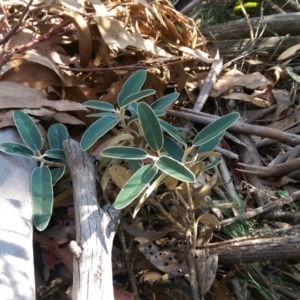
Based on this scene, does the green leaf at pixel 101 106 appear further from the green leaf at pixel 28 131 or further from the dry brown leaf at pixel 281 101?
the dry brown leaf at pixel 281 101

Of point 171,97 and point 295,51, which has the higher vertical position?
point 171,97

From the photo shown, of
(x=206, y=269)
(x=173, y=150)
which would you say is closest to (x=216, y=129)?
(x=173, y=150)

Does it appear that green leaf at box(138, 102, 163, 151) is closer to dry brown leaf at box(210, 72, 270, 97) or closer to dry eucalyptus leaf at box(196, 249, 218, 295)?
dry eucalyptus leaf at box(196, 249, 218, 295)

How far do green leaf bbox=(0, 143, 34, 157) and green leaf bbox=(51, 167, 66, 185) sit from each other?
0.07m

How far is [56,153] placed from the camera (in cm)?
123

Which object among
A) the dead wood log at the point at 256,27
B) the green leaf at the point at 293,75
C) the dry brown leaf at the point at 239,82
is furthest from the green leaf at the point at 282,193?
the dead wood log at the point at 256,27

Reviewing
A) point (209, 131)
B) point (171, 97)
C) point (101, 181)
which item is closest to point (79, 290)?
point (101, 181)

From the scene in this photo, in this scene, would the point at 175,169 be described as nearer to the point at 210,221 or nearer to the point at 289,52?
the point at 210,221

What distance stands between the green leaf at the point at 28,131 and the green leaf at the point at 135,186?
285 mm

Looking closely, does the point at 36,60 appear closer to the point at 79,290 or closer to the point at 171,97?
the point at 171,97

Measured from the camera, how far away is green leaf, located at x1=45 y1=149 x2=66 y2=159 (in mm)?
1223

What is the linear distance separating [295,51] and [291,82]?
0.16 m

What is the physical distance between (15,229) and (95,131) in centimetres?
29

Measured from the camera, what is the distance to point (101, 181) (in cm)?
121
